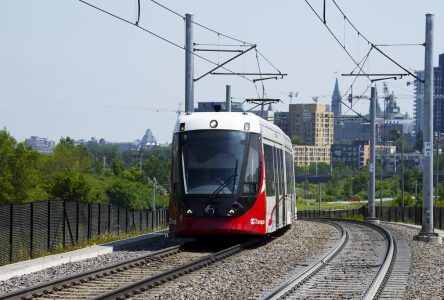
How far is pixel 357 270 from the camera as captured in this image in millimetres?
20047

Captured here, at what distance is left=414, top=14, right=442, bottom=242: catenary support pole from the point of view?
1217 inches

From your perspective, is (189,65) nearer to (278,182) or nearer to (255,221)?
(278,182)

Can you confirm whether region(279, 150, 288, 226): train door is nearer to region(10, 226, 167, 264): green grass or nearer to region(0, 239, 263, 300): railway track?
region(10, 226, 167, 264): green grass

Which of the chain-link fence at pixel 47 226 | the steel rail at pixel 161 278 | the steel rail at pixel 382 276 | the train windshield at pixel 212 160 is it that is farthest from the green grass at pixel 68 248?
the steel rail at pixel 382 276

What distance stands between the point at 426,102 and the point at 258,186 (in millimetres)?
8229

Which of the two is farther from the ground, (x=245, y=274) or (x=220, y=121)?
(x=220, y=121)

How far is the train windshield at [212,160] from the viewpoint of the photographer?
24.8 metres

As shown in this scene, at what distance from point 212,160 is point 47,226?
17.2ft

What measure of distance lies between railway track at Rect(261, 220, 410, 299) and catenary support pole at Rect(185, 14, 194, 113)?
9.51m

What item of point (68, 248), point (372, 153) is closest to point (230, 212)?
point (68, 248)

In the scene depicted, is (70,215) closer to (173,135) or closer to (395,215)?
(173,135)

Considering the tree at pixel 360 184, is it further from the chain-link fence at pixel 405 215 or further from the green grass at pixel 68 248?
the green grass at pixel 68 248

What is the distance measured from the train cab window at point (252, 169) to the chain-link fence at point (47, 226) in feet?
17.3

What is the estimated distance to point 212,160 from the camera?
24.9m
